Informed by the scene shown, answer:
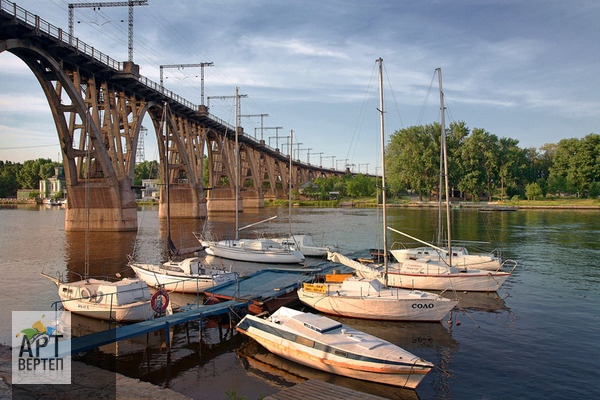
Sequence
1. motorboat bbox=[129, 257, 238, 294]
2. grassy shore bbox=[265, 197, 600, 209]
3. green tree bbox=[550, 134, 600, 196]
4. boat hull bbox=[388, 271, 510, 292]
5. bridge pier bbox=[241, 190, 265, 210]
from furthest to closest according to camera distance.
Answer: bridge pier bbox=[241, 190, 265, 210] → green tree bbox=[550, 134, 600, 196] → grassy shore bbox=[265, 197, 600, 209] → boat hull bbox=[388, 271, 510, 292] → motorboat bbox=[129, 257, 238, 294]

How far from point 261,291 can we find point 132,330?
7956 millimetres

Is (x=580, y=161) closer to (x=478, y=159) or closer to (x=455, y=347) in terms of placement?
(x=478, y=159)

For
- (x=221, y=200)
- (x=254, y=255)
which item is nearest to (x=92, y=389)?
(x=254, y=255)

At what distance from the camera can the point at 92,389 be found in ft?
35.6

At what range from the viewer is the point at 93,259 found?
33.3 metres

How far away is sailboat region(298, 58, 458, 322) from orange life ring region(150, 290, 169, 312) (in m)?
6.73

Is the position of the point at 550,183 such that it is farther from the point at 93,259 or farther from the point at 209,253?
the point at 93,259

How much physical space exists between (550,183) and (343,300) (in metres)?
131

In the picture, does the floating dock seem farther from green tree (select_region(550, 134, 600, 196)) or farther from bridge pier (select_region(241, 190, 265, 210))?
green tree (select_region(550, 134, 600, 196))

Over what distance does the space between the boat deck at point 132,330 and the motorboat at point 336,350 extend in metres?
2.42

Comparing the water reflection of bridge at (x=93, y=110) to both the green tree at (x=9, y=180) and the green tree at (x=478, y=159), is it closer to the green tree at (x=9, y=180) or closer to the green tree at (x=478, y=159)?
the green tree at (x=478, y=159)

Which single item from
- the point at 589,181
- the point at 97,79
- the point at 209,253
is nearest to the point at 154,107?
the point at 97,79

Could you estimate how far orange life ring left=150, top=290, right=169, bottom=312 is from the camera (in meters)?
17.3

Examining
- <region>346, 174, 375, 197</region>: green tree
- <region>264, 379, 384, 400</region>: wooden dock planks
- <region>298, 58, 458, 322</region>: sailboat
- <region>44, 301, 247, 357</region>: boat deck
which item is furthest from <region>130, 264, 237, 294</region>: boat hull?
<region>346, 174, 375, 197</region>: green tree
